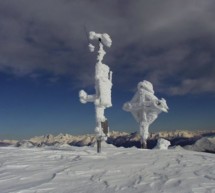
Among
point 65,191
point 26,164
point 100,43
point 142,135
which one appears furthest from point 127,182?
point 142,135

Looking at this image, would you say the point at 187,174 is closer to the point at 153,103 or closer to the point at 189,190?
the point at 189,190

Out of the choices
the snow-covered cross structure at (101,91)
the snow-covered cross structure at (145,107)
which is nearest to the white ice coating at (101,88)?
the snow-covered cross structure at (101,91)

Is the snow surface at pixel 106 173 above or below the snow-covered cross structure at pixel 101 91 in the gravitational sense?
below

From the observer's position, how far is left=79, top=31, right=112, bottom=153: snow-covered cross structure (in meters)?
18.7

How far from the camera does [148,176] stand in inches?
479

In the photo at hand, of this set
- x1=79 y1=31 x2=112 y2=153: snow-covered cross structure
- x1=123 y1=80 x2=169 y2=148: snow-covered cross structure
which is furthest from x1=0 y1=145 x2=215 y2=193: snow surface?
x1=123 y1=80 x2=169 y2=148: snow-covered cross structure

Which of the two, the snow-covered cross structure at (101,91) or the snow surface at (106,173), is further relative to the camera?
the snow-covered cross structure at (101,91)

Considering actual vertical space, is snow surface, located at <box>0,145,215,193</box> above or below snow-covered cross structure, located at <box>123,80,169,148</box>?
below

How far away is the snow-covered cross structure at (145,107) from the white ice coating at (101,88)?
394cm

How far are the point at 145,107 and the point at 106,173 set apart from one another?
33.8 ft

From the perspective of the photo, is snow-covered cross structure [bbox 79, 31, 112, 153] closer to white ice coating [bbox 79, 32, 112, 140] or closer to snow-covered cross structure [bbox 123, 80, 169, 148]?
white ice coating [bbox 79, 32, 112, 140]

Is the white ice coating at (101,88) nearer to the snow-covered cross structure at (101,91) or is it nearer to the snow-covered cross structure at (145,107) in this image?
the snow-covered cross structure at (101,91)

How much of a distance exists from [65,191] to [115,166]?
11.4 ft

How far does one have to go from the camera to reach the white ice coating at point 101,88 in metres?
18.9
